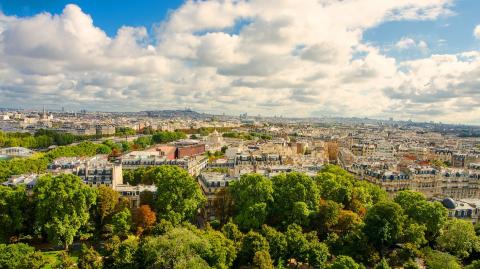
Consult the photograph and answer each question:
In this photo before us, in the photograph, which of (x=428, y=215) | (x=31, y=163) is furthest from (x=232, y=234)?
(x=31, y=163)

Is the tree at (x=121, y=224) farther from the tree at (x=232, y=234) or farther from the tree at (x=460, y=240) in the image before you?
the tree at (x=460, y=240)

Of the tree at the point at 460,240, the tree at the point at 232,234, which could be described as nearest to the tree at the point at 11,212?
the tree at the point at 232,234

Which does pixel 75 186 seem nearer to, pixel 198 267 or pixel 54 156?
pixel 198 267

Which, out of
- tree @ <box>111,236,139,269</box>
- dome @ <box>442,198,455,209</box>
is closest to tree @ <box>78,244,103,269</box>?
tree @ <box>111,236,139,269</box>

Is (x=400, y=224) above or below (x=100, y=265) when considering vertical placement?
above

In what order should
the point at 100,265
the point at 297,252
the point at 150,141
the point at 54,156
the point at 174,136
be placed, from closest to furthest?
the point at 100,265
the point at 297,252
the point at 54,156
the point at 150,141
the point at 174,136

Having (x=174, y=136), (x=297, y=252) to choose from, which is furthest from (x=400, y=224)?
(x=174, y=136)

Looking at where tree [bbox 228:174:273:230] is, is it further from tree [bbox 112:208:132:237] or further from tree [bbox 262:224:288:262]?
tree [bbox 112:208:132:237]
